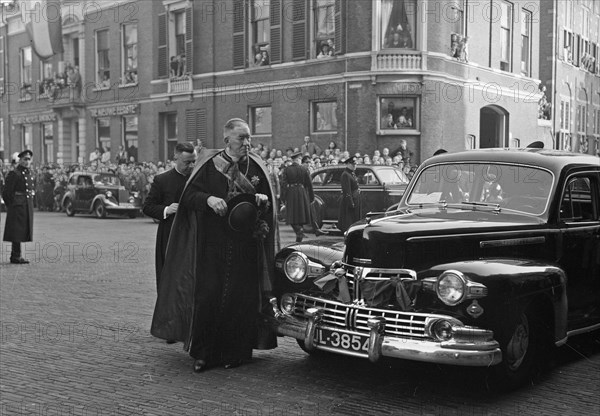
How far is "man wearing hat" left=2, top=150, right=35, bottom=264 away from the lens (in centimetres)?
1330

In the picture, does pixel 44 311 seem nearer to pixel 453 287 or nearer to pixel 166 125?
pixel 453 287

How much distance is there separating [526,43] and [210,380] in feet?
93.7

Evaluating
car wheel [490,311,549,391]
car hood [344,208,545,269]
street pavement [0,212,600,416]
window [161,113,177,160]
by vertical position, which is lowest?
street pavement [0,212,600,416]

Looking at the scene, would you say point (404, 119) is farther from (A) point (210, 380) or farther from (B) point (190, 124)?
(A) point (210, 380)

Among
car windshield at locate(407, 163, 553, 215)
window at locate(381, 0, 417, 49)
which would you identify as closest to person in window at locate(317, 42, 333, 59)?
window at locate(381, 0, 417, 49)

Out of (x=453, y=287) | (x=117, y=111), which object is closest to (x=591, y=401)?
(x=453, y=287)

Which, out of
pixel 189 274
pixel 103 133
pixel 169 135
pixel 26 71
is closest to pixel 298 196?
pixel 189 274

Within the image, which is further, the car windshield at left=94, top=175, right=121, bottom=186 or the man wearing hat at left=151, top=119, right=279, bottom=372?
the car windshield at left=94, top=175, right=121, bottom=186

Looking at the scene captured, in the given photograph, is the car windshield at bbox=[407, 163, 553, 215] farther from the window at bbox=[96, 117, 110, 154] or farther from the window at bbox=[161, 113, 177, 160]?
the window at bbox=[96, 117, 110, 154]

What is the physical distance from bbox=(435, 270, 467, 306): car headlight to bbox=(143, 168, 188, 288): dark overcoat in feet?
9.76

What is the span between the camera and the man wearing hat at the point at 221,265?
6094 mm

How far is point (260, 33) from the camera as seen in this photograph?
28781mm

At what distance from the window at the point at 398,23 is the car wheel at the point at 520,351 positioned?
20.2 m

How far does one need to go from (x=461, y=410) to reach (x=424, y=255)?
3.64ft
